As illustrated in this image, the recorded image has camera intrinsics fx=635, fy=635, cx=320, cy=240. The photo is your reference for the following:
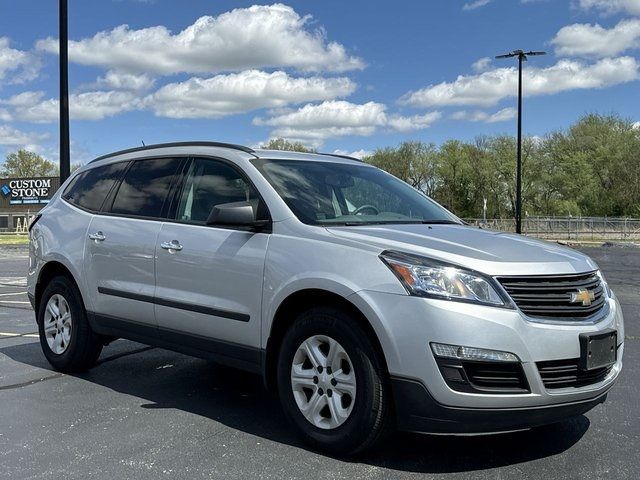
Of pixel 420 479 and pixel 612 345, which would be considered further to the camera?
pixel 612 345

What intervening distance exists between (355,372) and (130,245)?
2284mm

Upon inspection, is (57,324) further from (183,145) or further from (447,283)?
(447,283)

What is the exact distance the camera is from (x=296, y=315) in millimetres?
3938

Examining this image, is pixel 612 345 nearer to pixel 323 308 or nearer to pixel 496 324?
pixel 496 324

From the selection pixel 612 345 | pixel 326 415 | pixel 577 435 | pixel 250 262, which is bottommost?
pixel 577 435

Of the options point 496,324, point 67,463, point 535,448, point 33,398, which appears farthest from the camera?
point 33,398

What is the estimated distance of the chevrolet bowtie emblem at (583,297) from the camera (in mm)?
3483

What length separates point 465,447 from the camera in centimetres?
386

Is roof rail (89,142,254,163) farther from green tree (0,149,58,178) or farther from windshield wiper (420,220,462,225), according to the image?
green tree (0,149,58,178)

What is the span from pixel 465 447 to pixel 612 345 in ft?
3.46

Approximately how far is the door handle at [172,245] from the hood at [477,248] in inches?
49.0

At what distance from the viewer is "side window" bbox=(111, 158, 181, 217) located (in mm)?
4980

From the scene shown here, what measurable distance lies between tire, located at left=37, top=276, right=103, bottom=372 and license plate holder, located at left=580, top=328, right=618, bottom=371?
399 centimetres

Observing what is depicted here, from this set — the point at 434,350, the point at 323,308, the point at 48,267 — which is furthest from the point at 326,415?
the point at 48,267
